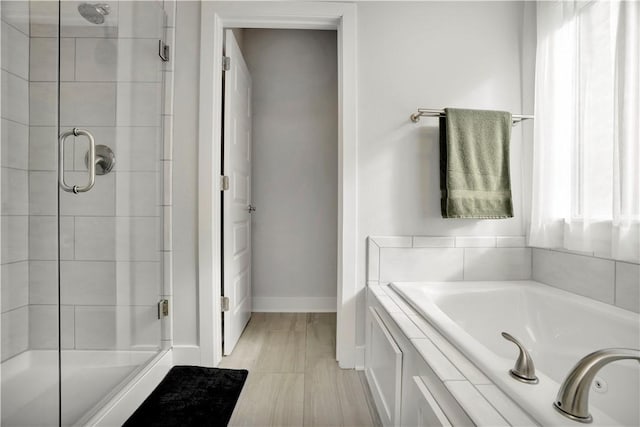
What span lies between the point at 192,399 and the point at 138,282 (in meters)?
0.60

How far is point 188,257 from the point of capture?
1786 mm

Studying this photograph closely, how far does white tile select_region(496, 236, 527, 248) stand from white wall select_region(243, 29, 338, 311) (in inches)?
49.9

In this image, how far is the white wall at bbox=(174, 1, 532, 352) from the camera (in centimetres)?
183

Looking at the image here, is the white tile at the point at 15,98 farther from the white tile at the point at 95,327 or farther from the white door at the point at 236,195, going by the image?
the white door at the point at 236,195

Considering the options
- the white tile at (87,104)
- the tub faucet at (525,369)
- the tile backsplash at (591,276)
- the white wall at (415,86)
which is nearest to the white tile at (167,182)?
the white tile at (87,104)

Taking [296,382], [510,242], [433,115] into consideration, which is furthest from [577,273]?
[296,382]

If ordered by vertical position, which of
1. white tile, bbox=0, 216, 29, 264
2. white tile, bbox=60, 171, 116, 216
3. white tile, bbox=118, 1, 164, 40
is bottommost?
white tile, bbox=0, 216, 29, 264

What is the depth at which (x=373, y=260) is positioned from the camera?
181 centimetres

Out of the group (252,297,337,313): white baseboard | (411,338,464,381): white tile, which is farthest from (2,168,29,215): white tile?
(252,297,337,313): white baseboard

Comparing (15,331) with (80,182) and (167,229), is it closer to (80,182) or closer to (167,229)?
(80,182)

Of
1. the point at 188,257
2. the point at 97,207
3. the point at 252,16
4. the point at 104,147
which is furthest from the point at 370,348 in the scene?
the point at 252,16

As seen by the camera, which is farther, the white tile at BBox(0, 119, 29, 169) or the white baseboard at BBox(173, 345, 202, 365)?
the white baseboard at BBox(173, 345, 202, 365)

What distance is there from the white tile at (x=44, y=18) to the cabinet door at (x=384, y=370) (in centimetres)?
164

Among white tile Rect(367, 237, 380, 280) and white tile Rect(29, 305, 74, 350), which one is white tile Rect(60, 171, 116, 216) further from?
white tile Rect(367, 237, 380, 280)
